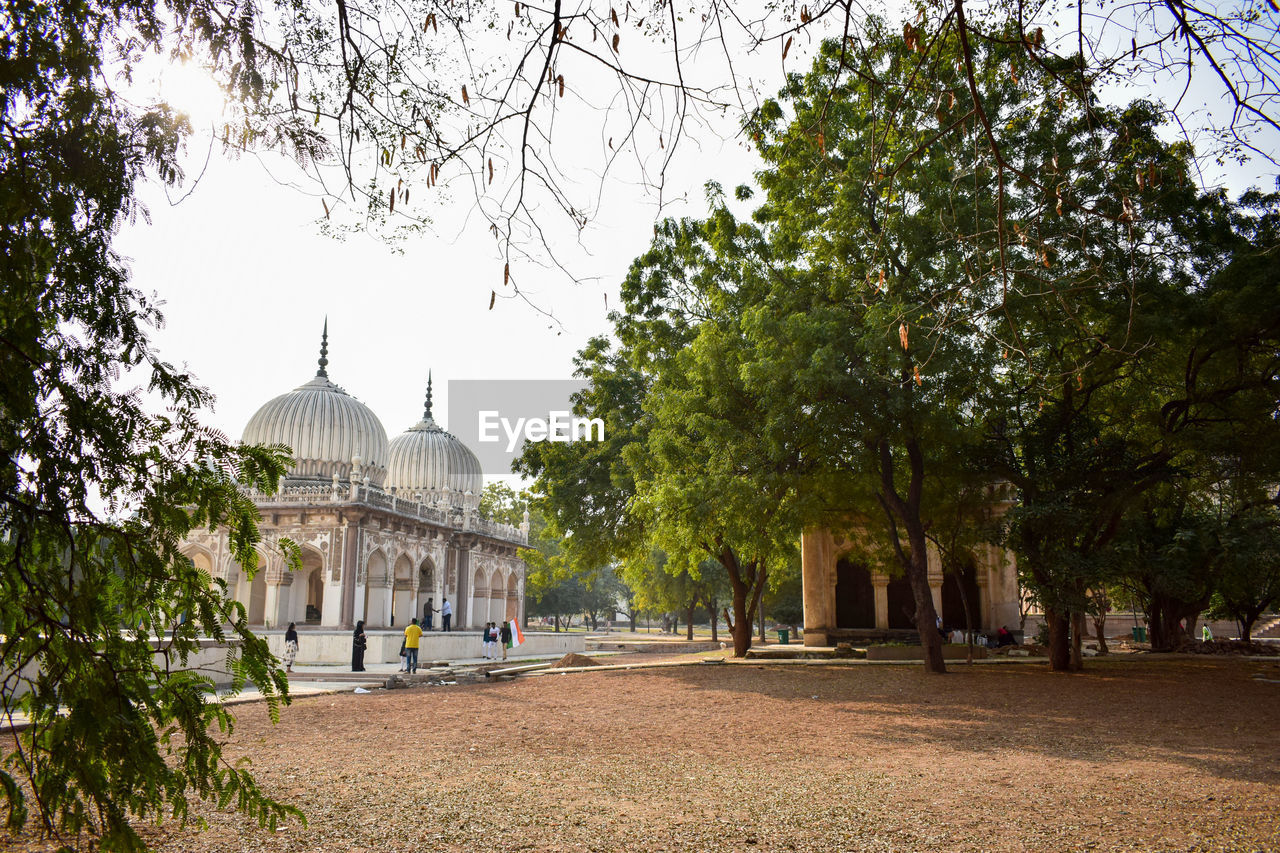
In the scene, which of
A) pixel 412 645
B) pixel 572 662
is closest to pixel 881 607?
pixel 572 662

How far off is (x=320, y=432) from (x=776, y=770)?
1191 inches

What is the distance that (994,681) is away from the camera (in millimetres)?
15664

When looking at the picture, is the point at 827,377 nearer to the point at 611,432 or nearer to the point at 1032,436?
the point at 1032,436

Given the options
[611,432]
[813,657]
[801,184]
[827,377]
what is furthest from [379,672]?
[801,184]

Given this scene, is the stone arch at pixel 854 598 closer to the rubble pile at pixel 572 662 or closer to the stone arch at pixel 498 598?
the rubble pile at pixel 572 662

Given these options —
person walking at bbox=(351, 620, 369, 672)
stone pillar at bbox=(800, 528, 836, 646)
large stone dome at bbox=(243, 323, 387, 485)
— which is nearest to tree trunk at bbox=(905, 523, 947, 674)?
stone pillar at bbox=(800, 528, 836, 646)

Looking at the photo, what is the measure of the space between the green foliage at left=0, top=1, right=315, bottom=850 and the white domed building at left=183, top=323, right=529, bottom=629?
75.7ft

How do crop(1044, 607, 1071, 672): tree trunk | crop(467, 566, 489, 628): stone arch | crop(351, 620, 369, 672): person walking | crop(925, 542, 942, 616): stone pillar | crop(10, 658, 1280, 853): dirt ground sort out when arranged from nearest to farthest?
crop(10, 658, 1280, 853): dirt ground < crop(1044, 607, 1071, 672): tree trunk < crop(351, 620, 369, 672): person walking < crop(925, 542, 942, 616): stone pillar < crop(467, 566, 489, 628): stone arch

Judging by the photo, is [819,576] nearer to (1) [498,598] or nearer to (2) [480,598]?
(2) [480,598]

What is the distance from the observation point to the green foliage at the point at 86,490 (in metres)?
3.72

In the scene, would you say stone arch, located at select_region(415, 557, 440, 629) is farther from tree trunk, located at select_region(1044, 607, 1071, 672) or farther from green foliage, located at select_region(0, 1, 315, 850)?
green foliage, located at select_region(0, 1, 315, 850)

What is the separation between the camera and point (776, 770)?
7793mm

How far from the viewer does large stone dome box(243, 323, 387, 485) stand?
1334 inches

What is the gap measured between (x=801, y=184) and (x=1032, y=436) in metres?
6.74
